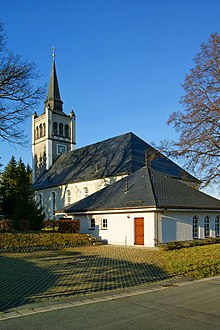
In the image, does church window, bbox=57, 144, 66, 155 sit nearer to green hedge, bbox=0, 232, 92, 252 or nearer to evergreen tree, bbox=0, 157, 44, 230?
evergreen tree, bbox=0, 157, 44, 230

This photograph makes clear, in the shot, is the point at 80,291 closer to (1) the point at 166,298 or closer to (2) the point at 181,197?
(1) the point at 166,298

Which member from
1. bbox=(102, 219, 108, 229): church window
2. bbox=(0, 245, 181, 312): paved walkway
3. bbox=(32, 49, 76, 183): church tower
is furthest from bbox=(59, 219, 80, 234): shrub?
bbox=(32, 49, 76, 183): church tower

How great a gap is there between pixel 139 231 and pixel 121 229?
5.68 feet

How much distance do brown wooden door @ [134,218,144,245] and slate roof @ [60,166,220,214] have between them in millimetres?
1117

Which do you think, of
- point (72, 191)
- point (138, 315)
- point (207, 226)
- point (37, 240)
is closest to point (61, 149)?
point (72, 191)

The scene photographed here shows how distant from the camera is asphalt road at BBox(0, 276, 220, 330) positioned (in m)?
6.67

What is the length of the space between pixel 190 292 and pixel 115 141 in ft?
115

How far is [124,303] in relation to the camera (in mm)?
8508

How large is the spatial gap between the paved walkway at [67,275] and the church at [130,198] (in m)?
6.24

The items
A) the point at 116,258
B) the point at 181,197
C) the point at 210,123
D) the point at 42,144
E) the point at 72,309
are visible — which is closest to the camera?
the point at 72,309

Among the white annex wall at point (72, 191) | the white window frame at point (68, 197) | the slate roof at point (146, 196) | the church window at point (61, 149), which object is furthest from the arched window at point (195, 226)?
the church window at point (61, 149)

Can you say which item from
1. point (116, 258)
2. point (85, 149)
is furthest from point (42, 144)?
point (116, 258)

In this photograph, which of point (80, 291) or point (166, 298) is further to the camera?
point (80, 291)

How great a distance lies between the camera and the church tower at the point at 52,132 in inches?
2219
